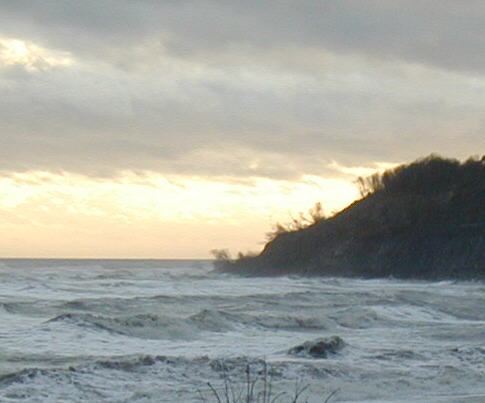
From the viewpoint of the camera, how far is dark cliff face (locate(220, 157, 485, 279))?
6325 centimetres

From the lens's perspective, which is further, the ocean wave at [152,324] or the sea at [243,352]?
the ocean wave at [152,324]

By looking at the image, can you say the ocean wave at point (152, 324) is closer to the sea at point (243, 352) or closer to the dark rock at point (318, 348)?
the sea at point (243, 352)

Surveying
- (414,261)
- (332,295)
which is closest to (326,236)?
(414,261)

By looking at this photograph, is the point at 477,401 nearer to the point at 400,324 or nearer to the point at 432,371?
the point at 432,371

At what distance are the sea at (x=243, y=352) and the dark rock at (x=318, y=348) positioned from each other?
0.08 metres

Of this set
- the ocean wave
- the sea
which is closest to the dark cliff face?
the sea

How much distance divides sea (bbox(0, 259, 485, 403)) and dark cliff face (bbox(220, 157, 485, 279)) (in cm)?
3001

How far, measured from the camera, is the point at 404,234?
225 ft

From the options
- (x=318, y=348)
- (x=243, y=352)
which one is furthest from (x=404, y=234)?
(x=318, y=348)

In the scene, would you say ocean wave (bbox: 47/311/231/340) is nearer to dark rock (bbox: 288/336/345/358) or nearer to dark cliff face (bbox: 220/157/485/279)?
dark rock (bbox: 288/336/345/358)

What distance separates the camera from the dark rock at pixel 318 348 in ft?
58.4

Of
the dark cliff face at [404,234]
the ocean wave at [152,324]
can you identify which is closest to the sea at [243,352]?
the ocean wave at [152,324]

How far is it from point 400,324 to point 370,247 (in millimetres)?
44306

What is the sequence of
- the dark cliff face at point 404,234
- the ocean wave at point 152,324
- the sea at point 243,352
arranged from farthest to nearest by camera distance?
the dark cliff face at point 404,234 < the ocean wave at point 152,324 < the sea at point 243,352
